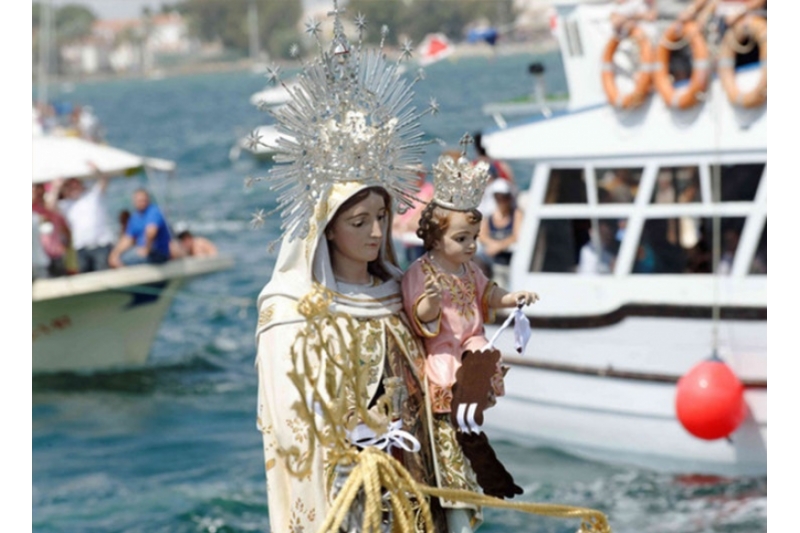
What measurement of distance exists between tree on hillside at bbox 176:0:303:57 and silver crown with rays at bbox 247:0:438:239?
94.7 m

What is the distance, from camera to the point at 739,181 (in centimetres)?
1158

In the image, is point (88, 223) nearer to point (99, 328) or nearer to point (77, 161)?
point (77, 161)

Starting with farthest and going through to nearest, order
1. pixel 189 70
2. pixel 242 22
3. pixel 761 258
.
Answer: pixel 189 70, pixel 242 22, pixel 761 258

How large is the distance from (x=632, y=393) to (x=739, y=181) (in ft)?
5.77

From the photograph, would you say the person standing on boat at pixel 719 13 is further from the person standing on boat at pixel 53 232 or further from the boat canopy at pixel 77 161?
the person standing on boat at pixel 53 232

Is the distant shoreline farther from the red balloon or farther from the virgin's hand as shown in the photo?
the virgin's hand

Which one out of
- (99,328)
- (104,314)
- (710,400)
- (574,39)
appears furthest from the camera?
(99,328)

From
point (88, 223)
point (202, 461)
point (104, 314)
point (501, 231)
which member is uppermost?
point (88, 223)

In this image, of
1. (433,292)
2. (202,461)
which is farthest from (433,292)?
(202,461)

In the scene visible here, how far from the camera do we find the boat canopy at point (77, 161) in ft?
54.5

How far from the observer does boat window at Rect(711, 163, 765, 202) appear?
11477 mm

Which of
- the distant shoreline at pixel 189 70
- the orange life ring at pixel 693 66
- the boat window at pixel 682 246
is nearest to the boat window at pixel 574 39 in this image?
the orange life ring at pixel 693 66

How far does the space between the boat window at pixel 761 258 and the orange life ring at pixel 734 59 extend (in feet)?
2.92
